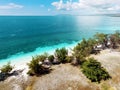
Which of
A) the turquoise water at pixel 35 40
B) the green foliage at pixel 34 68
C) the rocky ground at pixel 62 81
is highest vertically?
the green foliage at pixel 34 68

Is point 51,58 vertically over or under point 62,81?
over

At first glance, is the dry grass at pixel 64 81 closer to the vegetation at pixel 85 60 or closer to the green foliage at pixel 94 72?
the green foliage at pixel 94 72

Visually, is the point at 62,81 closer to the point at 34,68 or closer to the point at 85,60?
the point at 34,68

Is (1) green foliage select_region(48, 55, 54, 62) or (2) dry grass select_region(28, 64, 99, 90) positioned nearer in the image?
(2) dry grass select_region(28, 64, 99, 90)

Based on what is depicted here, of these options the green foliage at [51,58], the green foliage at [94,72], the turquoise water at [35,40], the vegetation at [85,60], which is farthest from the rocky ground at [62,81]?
the turquoise water at [35,40]

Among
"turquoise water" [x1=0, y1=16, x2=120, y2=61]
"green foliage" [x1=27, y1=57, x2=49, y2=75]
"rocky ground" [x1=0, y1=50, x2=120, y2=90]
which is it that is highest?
"green foliage" [x1=27, y1=57, x2=49, y2=75]

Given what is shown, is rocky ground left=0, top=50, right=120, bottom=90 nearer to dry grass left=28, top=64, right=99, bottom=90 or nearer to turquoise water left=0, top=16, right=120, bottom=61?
dry grass left=28, top=64, right=99, bottom=90

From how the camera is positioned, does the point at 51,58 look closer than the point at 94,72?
No

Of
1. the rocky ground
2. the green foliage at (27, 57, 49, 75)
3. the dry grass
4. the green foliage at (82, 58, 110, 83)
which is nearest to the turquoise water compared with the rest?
the green foliage at (27, 57, 49, 75)

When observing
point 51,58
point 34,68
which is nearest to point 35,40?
point 51,58

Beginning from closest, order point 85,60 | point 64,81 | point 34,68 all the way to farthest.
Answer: point 64,81, point 34,68, point 85,60
